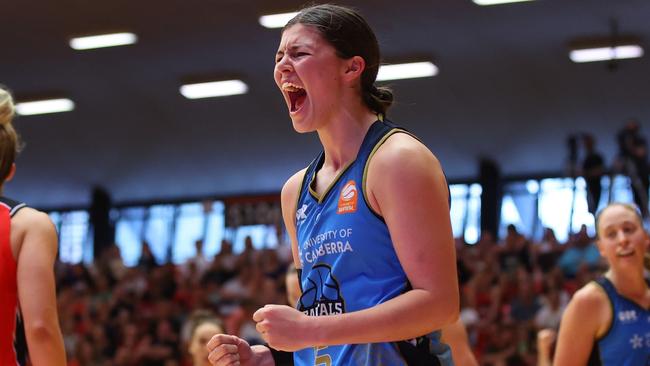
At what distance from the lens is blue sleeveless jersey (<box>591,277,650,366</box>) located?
488 cm

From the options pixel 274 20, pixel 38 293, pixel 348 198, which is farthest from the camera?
pixel 274 20

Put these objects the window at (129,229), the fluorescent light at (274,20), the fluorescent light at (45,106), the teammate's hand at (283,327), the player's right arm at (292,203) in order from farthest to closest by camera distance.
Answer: the window at (129,229) → the fluorescent light at (45,106) → the fluorescent light at (274,20) → the player's right arm at (292,203) → the teammate's hand at (283,327)

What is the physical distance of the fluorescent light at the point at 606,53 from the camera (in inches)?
640

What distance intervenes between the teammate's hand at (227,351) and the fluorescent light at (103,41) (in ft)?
43.9

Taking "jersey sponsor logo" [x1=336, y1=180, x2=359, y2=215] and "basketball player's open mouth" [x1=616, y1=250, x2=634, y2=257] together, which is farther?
"basketball player's open mouth" [x1=616, y1=250, x2=634, y2=257]

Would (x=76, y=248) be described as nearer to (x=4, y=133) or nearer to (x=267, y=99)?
(x=267, y=99)

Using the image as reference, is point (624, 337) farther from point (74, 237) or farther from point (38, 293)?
point (74, 237)

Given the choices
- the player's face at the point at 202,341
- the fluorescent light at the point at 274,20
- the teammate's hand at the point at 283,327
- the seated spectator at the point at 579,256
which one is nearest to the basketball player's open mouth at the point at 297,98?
the teammate's hand at the point at 283,327

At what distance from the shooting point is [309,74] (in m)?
2.87

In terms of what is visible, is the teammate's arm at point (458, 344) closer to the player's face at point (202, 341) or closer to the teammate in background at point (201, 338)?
the teammate in background at point (201, 338)

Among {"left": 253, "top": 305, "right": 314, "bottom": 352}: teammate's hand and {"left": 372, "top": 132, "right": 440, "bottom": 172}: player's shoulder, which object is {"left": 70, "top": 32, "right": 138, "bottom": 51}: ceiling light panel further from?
{"left": 253, "top": 305, "right": 314, "bottom": 352}: teammate's hand

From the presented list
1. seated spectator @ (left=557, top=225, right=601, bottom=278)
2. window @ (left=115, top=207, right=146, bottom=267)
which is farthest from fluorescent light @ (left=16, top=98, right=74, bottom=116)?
seated spectator @ (left=557, top=225, right=601, bottom=278)

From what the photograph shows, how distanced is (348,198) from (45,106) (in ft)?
57.8

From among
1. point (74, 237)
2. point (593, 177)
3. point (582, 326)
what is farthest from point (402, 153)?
point (74, 237)
